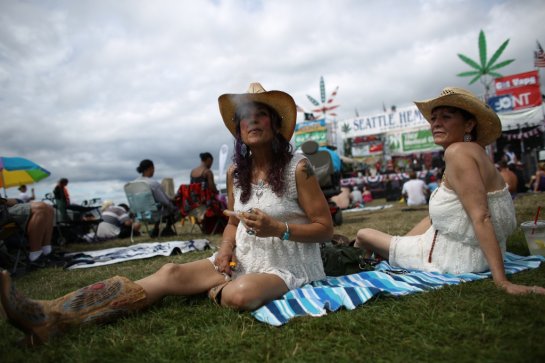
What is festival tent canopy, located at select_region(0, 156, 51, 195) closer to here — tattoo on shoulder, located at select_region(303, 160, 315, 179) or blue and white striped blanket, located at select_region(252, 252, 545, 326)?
tattoo on shoulder, located at select_region(303, 160, 315, 179)

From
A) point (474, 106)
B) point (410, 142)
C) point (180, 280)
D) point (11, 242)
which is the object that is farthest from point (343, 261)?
point (410, 142)

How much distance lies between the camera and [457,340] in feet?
5.18

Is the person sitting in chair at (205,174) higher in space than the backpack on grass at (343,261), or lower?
higher

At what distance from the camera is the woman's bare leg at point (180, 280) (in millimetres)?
2213

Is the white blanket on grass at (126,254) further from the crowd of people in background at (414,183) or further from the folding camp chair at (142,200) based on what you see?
the crowd of people in background at (414,183)

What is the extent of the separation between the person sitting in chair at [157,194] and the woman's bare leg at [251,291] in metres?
6.23

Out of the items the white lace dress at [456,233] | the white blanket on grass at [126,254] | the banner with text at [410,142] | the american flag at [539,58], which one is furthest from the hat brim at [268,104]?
the banner with text at [410,142]

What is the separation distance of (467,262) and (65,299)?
2.59 meters

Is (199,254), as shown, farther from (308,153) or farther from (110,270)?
(308,153)

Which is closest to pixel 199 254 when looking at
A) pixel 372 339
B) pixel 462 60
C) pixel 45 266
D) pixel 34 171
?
pixel 45 266

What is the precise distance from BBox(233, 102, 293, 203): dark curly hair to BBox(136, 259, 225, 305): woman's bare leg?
0.54 m

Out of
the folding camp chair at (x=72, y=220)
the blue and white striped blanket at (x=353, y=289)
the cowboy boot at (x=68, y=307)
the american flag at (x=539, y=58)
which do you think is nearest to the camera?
the cowboy boot at (x=68, y=307)

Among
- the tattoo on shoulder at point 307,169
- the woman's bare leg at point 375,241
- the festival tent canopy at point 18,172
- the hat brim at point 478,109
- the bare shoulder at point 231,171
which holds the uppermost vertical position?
the festival tent canopy at point 18,172

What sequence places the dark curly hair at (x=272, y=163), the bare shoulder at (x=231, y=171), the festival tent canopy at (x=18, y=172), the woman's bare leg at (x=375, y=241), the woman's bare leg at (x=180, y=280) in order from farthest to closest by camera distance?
the festival tent canopy at (x=18, y=172) < the woman's bare leg at (x=375, y=241) < the bare shoulder at (x=231, y=171) < the dark curly hair at (x=272, y=163) < the woman's bare leg at (x=180, y=280)
